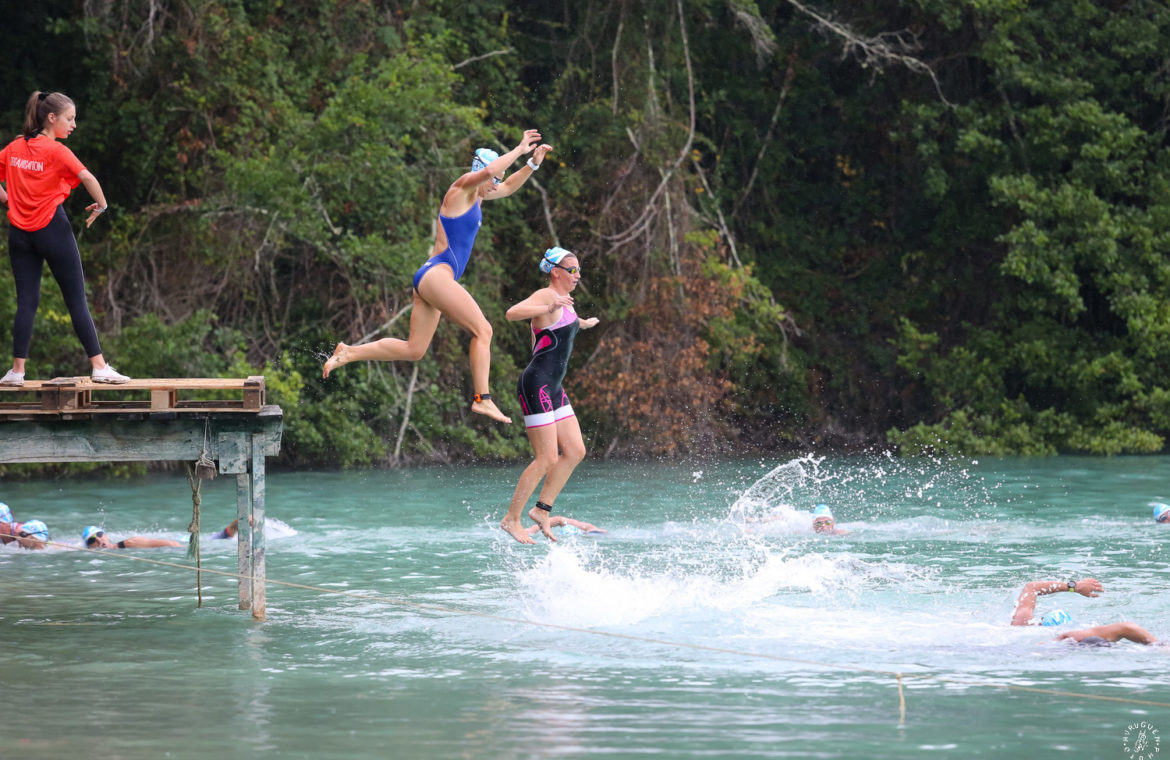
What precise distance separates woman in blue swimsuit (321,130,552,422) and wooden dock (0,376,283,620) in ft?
2.27

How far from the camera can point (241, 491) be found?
483 inches

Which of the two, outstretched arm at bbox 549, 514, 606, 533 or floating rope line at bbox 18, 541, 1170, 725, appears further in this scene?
outstretched arm at bbox 549, 514, 606, 533

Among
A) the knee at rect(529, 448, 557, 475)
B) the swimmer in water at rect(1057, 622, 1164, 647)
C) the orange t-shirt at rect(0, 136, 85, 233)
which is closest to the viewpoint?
the swimmer in water at rect(1057, 622, 1164, 647)

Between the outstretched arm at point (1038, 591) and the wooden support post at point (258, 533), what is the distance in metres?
5.36

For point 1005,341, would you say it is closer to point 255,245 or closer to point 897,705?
point 255,245

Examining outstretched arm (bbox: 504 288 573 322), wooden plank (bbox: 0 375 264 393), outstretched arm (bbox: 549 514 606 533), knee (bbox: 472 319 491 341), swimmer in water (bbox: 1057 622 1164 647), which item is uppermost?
outstretched arm (bbox: 504 288 573 322)

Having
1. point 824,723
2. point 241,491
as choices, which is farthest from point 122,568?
point 824,723

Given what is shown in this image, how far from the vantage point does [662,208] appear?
26.9 m

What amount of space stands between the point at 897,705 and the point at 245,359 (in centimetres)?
→ 1652

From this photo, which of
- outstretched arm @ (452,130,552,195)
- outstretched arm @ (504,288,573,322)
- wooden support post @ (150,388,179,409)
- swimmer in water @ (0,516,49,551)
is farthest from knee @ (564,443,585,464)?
swimmer in water @ (0,516,49,551)

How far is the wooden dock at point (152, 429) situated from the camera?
11.4 m

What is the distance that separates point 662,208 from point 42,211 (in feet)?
54.4

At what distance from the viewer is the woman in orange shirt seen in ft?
36.6

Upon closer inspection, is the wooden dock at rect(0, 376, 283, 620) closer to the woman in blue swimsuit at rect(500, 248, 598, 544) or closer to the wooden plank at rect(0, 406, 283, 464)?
the wooden plank at rect(0, 406, 283, 464)
